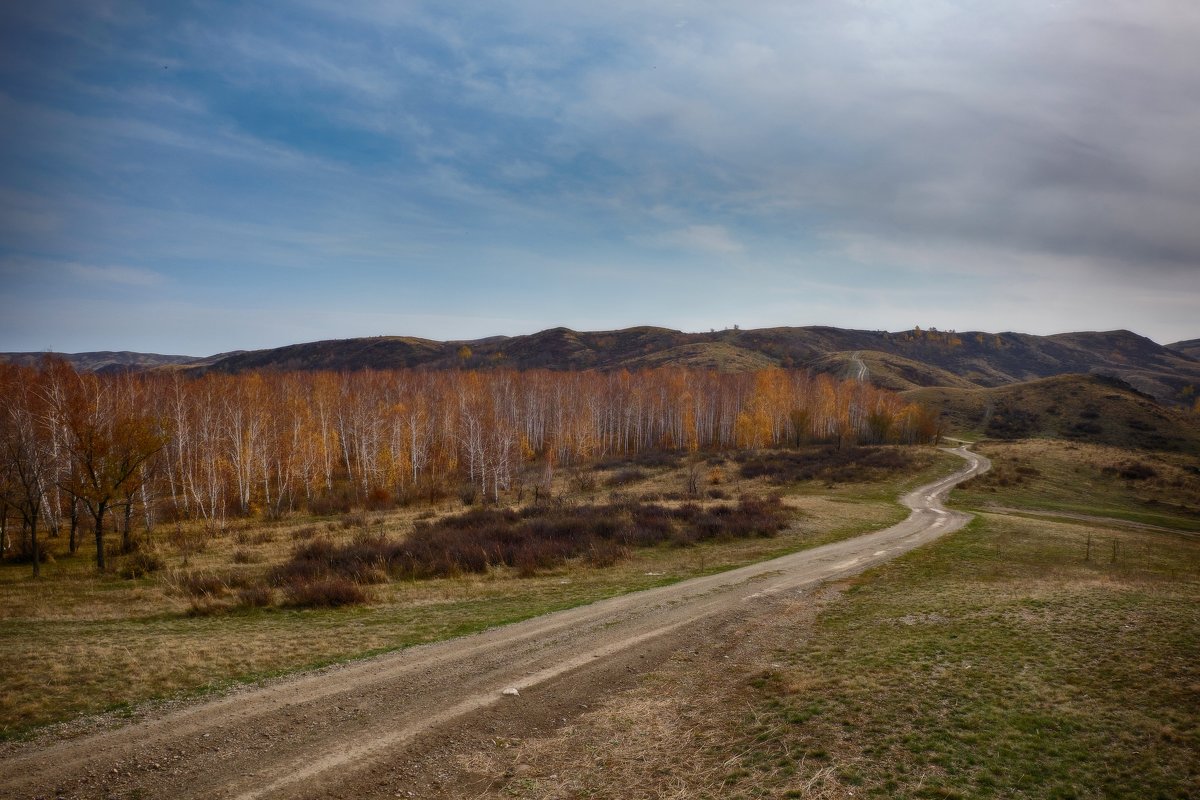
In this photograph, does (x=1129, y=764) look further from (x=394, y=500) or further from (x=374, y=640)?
(x=394, y=500)

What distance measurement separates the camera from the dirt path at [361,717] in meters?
8.00

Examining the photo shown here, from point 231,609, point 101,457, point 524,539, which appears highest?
point 101,457

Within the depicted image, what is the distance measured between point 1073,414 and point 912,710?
135 meters

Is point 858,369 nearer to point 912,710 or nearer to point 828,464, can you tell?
point 828,464

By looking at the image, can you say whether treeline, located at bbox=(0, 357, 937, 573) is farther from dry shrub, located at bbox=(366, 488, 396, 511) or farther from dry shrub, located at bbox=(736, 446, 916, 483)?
dry shrub, located at bbox=(736, 446, 916, 483)

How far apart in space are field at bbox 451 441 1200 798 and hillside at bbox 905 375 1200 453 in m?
108

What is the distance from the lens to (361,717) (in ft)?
33.2

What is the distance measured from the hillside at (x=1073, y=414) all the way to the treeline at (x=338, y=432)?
22.9 meters

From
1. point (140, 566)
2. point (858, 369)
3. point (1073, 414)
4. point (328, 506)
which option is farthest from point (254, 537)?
point (858, 369)

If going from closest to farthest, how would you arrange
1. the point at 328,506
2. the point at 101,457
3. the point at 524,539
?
the point at 524,539, the point at 101,457, the point at 328,506

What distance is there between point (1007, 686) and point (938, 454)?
70220mm

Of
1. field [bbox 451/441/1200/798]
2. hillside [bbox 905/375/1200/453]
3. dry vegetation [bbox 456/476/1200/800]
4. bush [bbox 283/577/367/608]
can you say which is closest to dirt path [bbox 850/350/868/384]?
hillside [bbox 905/375/1200/453]

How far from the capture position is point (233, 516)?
48.3 meters

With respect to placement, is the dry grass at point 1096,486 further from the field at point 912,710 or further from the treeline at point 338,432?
the treeline at point 338,432
